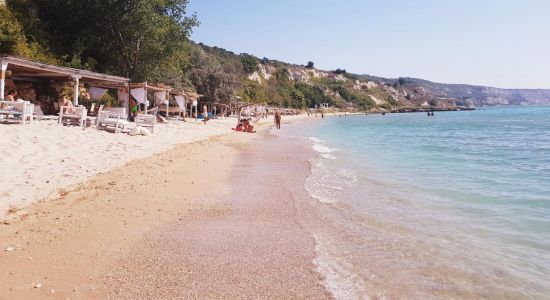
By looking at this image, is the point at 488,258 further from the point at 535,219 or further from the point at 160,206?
the point at 160,206

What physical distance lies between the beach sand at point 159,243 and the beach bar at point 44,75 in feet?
28.2

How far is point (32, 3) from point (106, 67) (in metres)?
6.89

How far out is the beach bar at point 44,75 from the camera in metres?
14.9

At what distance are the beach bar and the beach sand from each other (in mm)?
8586

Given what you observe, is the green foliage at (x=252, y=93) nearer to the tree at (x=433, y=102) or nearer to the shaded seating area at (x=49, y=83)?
the shaded seating area at (x=49, y=83)

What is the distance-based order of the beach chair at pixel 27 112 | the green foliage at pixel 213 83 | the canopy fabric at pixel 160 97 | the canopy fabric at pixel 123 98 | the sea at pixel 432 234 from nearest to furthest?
the sea at pixel 432 234 < the beach chair at pixel 27 112 < the canopy fabric at pixel 123 98 < the canopy fabric at pixel 160 97 < the green foliage at pixel 213 83

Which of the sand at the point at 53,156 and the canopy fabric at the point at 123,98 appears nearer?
the sand at the point at 53,156

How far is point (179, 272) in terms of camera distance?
4.53 meters

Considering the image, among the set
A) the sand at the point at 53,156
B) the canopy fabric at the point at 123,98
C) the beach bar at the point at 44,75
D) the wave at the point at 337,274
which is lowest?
the wave at the point at 337,274

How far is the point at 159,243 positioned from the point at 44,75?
17507 mm

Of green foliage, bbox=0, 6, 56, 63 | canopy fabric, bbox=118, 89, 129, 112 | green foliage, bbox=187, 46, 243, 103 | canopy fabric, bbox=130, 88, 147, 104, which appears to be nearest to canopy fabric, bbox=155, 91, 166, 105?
canopy fabric, bbox=118, 89, 129, 112

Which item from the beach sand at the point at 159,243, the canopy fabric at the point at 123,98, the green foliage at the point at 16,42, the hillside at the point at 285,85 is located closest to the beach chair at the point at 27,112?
the beach sand at the point at 159,243

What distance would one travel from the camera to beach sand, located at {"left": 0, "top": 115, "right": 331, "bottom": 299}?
4.16 meters

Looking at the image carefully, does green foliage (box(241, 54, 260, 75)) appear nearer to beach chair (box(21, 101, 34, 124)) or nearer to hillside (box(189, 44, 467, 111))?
hillside (box(189, 44, 467, 111))
